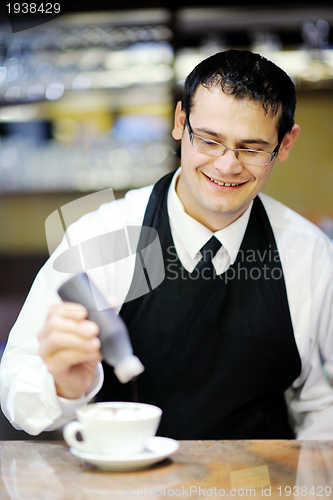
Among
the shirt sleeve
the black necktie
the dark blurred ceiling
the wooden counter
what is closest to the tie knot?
the black necktie

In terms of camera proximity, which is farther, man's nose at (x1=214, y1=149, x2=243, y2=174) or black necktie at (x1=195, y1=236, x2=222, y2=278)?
black necktie at (x1=195, y1=236, x2=222, y2=278)

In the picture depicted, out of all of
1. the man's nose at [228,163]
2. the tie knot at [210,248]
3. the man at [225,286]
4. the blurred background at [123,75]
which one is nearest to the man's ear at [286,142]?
the man at [225,286]

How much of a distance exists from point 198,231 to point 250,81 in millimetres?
330

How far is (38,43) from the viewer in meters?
2.22

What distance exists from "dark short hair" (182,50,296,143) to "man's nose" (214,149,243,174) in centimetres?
10

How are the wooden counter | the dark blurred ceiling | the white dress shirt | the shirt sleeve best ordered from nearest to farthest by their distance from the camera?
1. the wooden counter
2. the shirt sleeve
3. the white dress shirt
4. the dark blurred ceiling

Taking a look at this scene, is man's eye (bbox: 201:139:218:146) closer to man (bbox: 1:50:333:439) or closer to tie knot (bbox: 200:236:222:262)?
man (bbox: 1:50:333:439)

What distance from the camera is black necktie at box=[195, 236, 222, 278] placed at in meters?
1.11

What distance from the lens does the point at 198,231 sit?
114 cm

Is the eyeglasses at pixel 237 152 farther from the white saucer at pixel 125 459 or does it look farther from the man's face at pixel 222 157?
the white saucer at pixel 125 459

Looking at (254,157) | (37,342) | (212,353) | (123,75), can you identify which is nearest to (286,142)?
(254,157)

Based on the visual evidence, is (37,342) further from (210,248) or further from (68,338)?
(210,248)

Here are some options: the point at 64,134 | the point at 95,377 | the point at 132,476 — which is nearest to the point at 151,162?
the point at 64,134

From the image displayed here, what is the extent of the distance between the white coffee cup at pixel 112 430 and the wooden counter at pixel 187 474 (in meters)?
0.03
